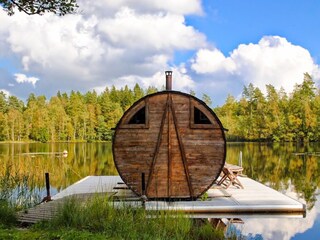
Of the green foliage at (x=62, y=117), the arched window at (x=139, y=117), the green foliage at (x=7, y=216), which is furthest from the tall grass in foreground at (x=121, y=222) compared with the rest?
the green foliage at (x=62, y=117)

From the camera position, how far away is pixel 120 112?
290 ft

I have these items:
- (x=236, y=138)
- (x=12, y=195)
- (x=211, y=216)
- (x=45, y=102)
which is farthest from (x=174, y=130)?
(x=45, y=102)

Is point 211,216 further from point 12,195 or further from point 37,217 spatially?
point 12,195

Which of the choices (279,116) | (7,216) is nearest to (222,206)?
(7,216)

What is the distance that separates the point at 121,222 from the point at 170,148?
3515 millimetres

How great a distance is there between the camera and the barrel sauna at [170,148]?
36.7 feet

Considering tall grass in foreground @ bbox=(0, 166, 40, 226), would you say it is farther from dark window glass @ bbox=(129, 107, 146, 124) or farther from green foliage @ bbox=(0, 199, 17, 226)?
dark window glass @ bbox=(129, 107, 146, 124)

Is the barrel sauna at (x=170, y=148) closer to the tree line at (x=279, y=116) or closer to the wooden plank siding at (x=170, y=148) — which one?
the wooden plank siding at (x=170, y=148)

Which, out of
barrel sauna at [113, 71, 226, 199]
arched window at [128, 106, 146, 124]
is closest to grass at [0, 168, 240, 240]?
barrel sauna at [113, 71, 226, 199]

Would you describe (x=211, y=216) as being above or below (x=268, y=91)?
below

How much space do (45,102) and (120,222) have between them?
292ft

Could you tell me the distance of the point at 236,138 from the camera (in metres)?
80.2

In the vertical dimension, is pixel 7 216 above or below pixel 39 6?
below

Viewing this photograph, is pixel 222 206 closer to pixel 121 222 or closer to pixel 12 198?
pixel 121 222
